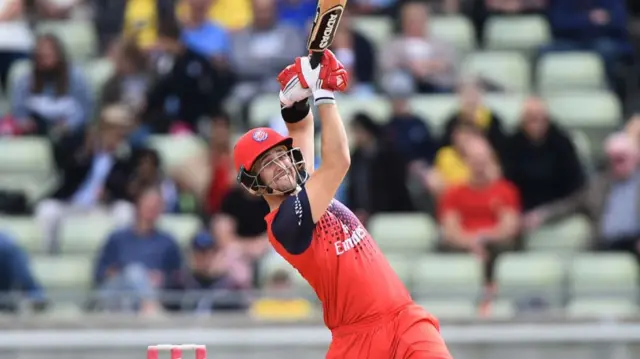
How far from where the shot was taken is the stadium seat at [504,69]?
45.1 feet

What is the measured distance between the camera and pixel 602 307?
35.9 ft

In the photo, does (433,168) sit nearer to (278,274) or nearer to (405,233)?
(405,233)

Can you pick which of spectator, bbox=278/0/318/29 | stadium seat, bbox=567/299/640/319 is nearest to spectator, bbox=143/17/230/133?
spectator, bbox=278/0/318/29

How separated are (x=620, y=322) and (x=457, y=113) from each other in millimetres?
2917

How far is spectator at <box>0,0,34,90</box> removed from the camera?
46.4 feet

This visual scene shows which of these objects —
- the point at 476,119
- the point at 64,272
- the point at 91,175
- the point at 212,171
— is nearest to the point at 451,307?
the point at 476,119

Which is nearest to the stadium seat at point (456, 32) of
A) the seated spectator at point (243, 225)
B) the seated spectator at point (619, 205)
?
the seated spectator at point (619, 205)

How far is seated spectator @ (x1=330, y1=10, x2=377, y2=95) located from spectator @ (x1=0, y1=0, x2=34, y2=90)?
3.01 meters

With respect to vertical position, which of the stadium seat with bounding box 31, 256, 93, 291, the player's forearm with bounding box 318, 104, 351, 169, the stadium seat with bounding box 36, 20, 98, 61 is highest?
the stadium seat with bounding box 36, 20, 98, 61

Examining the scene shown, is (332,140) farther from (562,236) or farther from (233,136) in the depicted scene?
(233,136)

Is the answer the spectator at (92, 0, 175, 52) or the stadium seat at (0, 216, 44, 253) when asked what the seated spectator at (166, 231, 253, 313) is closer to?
the stadium seat at (0, 216, 44, 253)

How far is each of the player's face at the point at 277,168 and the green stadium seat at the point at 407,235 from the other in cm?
480

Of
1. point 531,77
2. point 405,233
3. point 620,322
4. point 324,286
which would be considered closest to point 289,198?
point 324,286

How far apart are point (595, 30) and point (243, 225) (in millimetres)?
4104
